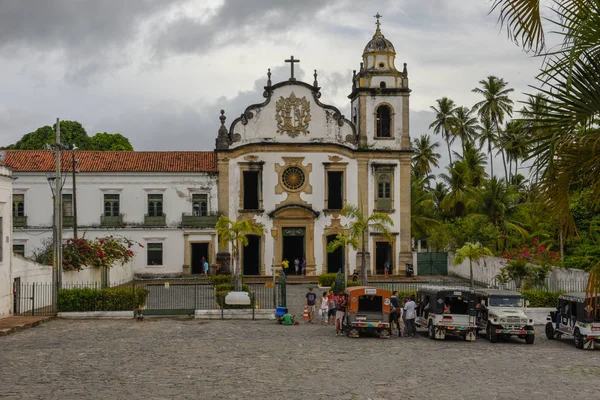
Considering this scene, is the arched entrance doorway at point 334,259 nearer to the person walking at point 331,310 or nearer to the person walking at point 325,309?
the person walking at point 325,309

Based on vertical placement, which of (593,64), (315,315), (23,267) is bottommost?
(315,315)

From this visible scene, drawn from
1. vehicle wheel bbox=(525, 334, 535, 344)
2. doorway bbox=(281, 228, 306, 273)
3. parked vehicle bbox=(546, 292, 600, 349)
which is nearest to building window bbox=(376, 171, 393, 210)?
doorway bbox=(281, 228, 306, 273)

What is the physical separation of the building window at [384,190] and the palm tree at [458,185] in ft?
29.1

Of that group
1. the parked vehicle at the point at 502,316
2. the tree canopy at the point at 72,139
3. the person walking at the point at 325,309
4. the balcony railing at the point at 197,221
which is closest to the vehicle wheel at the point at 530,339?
the parked vehicle at the point at 502,316

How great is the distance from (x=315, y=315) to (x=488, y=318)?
7.64 m

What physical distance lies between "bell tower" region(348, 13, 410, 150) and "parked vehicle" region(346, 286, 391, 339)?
2162 cm

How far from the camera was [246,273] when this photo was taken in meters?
41.9

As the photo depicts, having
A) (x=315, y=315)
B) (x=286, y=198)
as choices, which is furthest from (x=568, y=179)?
(x=286, y=198)

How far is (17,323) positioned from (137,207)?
61.7 feet

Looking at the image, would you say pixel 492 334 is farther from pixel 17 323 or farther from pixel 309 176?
pixel 309 176

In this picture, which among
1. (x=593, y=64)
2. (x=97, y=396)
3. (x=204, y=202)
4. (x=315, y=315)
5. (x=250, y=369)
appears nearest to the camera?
(x=593, y=64)

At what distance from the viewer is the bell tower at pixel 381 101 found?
1687 inches

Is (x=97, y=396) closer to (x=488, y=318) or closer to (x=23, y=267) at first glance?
(x=488, y=318)

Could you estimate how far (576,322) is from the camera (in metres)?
19.7
